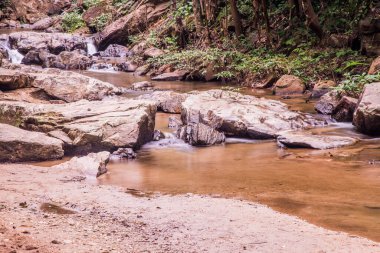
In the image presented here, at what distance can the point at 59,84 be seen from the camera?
12172 mm

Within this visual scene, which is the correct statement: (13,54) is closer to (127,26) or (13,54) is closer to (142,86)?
(127,26)

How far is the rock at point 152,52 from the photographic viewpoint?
66.4ft

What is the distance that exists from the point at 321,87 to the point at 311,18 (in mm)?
3571

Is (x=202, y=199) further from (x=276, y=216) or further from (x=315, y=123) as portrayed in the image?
(x=315, y=123)

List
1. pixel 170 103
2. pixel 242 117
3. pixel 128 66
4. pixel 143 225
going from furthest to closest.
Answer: pixel 128 66
pixel 170 103
pixel 242 117
pixel 143 225

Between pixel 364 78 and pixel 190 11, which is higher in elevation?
pixel 190 11

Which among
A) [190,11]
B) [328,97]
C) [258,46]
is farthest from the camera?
[190,11]

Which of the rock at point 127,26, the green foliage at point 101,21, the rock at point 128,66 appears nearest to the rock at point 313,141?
the rock at point 128,66

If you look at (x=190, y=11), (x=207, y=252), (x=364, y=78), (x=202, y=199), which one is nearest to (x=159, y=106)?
(x=364, y=78)

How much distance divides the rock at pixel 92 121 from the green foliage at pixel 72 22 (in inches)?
889

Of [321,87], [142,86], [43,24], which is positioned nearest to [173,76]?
[142,86]

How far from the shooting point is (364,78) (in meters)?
11.1

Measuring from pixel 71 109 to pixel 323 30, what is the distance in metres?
10.4

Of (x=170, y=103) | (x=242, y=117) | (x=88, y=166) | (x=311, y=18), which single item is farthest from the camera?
(x=311, y=18)
